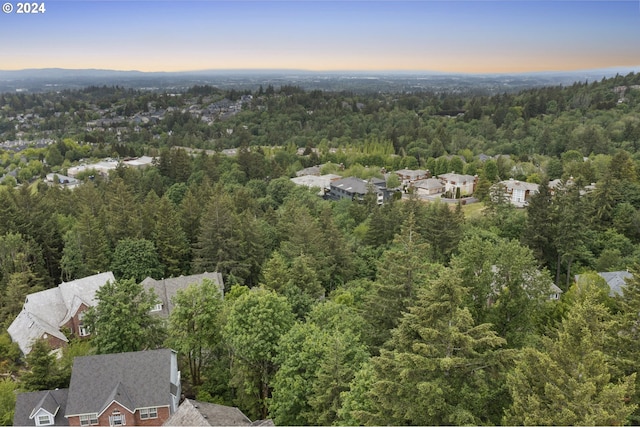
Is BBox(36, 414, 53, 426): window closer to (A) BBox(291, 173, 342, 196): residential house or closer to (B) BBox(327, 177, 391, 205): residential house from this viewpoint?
(B) BBox(327, 177, 391, 205): residential house

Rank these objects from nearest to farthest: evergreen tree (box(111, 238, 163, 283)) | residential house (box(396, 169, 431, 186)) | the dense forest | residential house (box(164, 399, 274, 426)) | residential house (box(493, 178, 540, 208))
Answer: the dense forest, residential house (box(164, 399, 274, 426)), evergreen tree (box(111, 238, 163, 283)), residential house (box(493, 178, 540, 208)), residential house (box(396, 169, 431, 186))

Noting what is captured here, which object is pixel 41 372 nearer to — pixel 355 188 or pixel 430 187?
pixel 355 188

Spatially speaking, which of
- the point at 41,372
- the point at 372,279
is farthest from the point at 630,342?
the point at 41,372

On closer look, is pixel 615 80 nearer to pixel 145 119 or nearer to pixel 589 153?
pixel 589 153

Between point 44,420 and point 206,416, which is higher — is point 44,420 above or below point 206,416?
below

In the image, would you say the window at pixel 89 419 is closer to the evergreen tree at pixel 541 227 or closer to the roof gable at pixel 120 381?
the roof gable at pixel 120 381

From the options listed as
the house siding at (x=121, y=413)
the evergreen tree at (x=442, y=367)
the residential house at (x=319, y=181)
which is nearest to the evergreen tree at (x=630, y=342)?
the evergreen tree at (x=442, y=367)

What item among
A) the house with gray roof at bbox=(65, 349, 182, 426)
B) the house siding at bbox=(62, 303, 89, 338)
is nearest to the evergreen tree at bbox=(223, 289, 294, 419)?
the house with gray roof at bbox=(65, 349, 182, 426)
